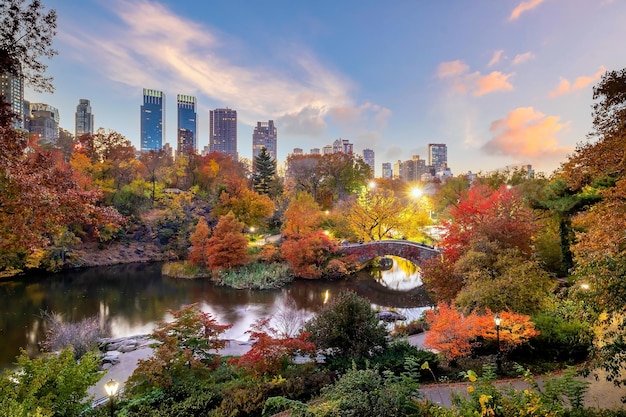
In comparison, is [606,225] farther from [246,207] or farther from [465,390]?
[246,207]

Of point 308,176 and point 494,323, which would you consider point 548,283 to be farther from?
point 308,176

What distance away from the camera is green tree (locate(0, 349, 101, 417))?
217 inches

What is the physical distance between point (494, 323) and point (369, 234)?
2042 centimetres

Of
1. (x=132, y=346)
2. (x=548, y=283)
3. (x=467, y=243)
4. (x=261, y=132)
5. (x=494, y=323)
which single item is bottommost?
(x=132, y=346)

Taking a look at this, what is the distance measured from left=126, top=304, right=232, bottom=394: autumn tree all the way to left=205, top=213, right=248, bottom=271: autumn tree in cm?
1427

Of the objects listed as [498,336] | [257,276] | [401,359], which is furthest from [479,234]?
[257,276]

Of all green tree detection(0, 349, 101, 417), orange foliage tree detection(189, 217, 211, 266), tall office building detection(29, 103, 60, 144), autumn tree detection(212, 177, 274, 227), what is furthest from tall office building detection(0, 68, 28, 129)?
autumn tree detection(212, 177, 274, 227)

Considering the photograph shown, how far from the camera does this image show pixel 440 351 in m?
9.34

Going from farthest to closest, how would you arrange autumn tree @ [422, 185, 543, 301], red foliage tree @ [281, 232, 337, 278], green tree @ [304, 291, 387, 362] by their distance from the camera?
red foliage tree @ [281, 232, 337, 278]
autumn tree @ [422, 185, 543, 301]
green tree @ [304, 291, 387, 362]

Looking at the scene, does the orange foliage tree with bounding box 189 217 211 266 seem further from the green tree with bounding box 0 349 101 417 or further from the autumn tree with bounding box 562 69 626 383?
the autumn tree with bounding box 562 69 626 383

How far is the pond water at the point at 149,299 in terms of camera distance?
16.2 metres

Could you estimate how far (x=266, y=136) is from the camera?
559 ft

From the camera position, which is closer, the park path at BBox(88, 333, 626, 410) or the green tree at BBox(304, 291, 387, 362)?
the park path at BBox(88, 333, 626, 410)

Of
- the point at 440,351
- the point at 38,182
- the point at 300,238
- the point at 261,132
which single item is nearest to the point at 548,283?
the point at 440,351
